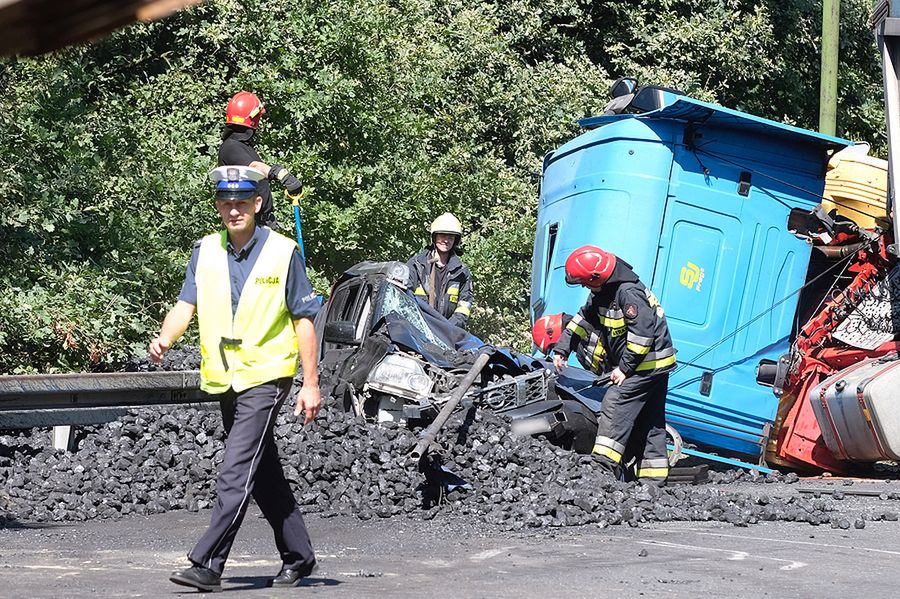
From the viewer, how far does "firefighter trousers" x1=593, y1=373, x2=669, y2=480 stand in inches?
388

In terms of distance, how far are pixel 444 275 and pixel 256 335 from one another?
6822 millimetres

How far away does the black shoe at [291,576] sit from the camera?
5816mm

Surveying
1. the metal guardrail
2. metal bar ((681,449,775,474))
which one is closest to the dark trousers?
the metal guardrail

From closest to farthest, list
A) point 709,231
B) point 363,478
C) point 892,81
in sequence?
point 363,478, point 892,81, point 709,231

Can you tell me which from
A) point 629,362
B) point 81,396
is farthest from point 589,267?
point 81,396

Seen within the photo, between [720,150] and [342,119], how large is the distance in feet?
20.5

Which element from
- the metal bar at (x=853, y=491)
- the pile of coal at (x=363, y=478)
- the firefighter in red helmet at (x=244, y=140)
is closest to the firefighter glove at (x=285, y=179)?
the firefighter in red helmet at (x=244, y=140)

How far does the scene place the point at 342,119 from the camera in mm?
16906

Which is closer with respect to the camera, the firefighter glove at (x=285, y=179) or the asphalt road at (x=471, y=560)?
the asphalt road at (x=471, y=560)

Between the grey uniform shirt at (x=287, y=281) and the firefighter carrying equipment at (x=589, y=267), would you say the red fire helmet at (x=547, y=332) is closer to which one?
the firefighter carrying equipment at (x=589, y=267)

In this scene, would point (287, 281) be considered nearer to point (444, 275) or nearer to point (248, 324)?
point (248, 324)

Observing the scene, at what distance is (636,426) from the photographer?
10.1 meters

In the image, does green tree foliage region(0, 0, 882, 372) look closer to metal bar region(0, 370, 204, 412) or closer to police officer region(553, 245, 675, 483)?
metal bar region(0, 370, 204, 412)

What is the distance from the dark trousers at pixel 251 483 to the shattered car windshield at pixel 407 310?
4864 mm
